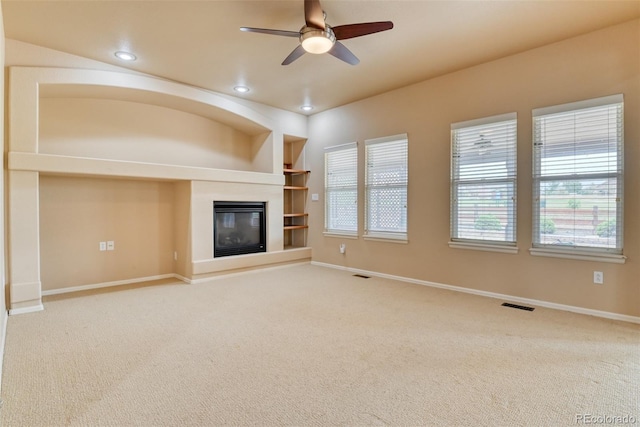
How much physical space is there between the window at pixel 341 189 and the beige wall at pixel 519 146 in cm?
21

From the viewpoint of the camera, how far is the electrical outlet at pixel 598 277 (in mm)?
3213

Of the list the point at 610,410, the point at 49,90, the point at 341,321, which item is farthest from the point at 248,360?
the point at 49,90

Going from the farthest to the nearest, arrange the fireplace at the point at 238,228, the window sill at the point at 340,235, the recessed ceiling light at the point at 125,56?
the window sill at the point at 340,235
the fireplace at the point at 238,228
the recessed ceiling light at the point at 125,56

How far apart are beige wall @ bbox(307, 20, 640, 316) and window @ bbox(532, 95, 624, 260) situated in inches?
3.3

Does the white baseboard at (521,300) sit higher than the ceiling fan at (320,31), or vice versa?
the ceiling fan at (320,31)

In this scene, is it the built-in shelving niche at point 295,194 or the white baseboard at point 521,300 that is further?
the built-in shelving niche at point 295,194

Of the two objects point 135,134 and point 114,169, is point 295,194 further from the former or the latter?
point 114,169

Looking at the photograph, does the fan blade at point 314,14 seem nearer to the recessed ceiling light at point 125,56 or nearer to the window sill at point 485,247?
the recessed ceiling light at point 125,56

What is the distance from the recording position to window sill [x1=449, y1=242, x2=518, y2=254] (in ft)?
12.4

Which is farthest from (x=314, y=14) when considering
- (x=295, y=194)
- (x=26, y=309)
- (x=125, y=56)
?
(x=295, y=194)

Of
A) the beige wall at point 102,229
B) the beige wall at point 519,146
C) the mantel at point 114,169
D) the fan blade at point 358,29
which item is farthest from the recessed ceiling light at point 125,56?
the beige wall at point 519,146

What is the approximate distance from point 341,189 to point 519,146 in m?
2.74

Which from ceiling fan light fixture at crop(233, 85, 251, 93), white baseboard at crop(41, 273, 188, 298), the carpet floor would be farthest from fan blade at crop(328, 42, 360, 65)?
white baseboard at crop(41, 273, 188, 298)

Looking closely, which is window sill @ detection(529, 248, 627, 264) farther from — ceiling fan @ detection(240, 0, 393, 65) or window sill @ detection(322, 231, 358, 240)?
ceiling fan @ detection(240, 0, 393, 65)
